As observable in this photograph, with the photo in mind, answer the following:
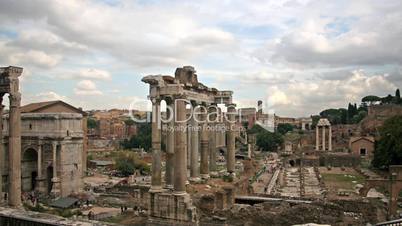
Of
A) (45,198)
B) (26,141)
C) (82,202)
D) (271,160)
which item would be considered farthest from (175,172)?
(271,160)

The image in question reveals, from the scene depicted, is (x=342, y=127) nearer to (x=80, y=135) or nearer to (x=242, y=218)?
(x=80, y=135)

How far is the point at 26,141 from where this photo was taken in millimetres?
38188

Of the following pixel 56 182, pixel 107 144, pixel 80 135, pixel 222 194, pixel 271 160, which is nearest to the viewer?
pixel 222 194

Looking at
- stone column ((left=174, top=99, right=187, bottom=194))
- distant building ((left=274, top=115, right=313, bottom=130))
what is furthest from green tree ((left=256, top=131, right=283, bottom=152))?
stone column ((left=174, top=99, right=187, bottom=194))

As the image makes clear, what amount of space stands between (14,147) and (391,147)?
44824 millimetres

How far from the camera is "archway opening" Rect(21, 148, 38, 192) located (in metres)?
38.7

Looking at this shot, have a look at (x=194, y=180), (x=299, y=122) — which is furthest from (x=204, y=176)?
(x=299, y=122)

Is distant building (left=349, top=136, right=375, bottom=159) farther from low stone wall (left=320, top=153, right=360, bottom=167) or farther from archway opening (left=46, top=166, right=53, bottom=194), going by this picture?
archway opening (left=46, top=166, right=53, bottom=194)

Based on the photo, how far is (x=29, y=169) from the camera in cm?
3941

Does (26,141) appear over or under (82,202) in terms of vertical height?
over

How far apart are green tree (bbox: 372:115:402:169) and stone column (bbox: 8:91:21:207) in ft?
135

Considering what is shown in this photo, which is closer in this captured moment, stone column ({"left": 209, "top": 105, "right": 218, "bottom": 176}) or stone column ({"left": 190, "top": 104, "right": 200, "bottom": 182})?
stone column ({"left": 190, "top": 104, "right": 200, "bottom": 182})

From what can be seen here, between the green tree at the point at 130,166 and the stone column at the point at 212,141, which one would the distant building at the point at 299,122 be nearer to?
the green tree at the point at 130,166

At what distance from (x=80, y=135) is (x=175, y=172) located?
2218 cm
